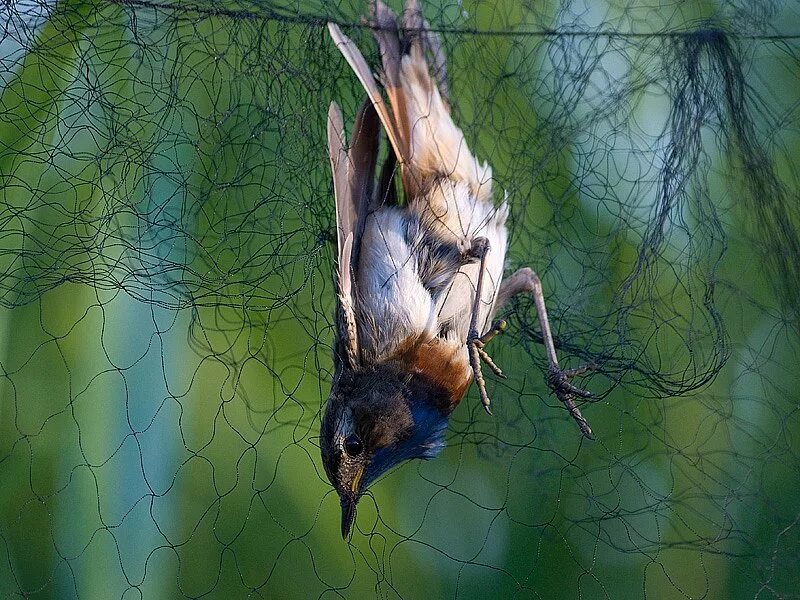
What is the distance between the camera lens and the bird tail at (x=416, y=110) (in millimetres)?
1637

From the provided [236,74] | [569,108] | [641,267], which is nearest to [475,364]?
[641,267]

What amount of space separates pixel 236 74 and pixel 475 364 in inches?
25.7

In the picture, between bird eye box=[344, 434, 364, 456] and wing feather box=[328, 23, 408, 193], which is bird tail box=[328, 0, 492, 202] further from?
bird eye box=[344, 434, 364, 456]

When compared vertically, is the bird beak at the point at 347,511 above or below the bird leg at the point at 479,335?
below

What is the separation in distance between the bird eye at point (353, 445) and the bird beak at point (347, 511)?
8 centimetres

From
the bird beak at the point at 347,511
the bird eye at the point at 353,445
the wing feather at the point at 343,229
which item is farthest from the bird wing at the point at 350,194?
the bird beak at the point at 347,511

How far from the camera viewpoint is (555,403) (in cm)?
202

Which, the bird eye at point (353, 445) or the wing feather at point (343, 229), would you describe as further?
the bird eye at point (353, 445)

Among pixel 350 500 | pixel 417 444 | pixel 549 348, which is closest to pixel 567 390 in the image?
pixel 549 348

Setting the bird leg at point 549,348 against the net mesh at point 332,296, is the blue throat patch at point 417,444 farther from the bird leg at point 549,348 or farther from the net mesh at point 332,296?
the bird leg at point 549,348

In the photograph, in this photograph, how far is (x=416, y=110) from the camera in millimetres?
1665

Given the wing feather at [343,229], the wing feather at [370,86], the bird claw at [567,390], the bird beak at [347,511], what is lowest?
the bird beak at [347,511]

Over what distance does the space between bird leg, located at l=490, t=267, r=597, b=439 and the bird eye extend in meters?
0.36

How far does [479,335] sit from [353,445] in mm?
303
